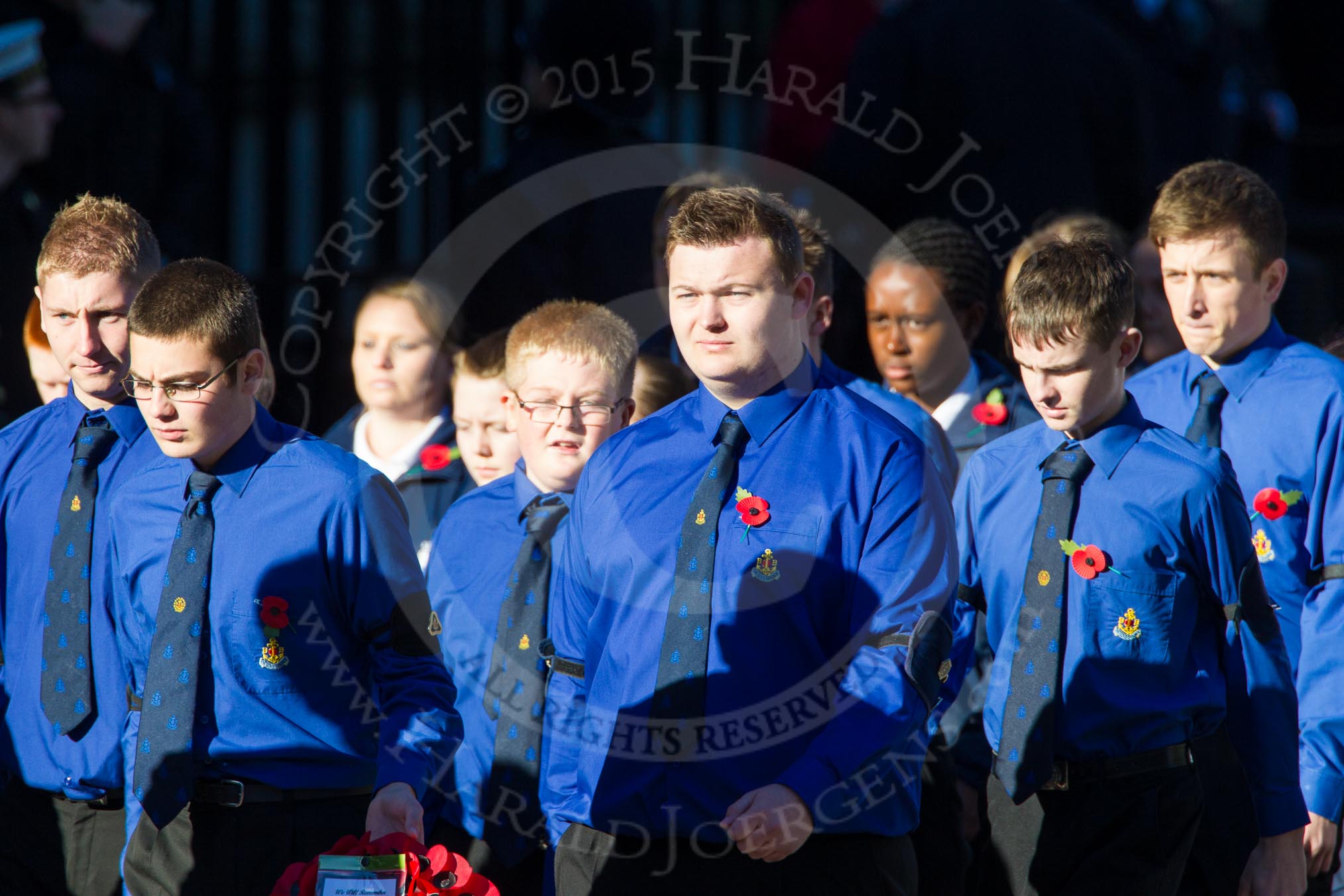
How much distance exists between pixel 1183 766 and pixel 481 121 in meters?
4.82

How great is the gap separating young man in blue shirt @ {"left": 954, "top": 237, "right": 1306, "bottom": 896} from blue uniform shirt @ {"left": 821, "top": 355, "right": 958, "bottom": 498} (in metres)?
0.62

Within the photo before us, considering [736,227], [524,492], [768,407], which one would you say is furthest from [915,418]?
[736,227]

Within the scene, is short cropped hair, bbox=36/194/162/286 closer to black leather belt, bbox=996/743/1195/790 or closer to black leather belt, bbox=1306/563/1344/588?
black leather belt, bbox=996/743/1195/790

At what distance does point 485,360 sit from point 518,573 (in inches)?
41.5

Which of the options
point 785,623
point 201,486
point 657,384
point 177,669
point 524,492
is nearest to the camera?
A: point 785,623

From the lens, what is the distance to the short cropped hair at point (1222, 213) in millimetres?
4113

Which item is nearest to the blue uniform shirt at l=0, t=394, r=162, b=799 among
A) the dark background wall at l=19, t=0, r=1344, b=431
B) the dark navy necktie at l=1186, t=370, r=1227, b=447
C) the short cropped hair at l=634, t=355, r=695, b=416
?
the short cropped hair at l=634, t=355, r=695, b=416

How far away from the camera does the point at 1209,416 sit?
4117 mm

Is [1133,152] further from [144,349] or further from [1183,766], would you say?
[144,349]

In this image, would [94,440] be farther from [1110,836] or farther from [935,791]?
[1110,836]

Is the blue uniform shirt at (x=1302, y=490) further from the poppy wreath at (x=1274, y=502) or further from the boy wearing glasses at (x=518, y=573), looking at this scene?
the boy wearing glasses at (x=518, y=573)

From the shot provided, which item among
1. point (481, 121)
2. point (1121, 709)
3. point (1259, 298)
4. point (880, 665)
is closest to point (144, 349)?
point (880, 665)

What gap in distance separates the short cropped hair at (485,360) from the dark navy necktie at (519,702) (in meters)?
0.92

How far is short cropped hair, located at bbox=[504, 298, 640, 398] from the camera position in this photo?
415cm
